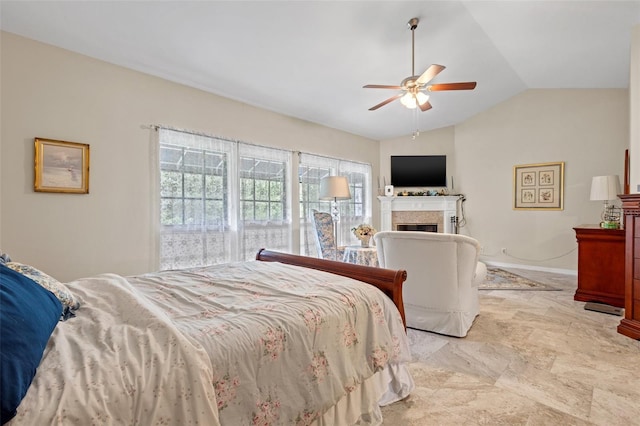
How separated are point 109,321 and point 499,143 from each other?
21.5 ft

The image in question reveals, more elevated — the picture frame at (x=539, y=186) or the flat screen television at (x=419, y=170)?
the flat screen television at (x=419, y=170)

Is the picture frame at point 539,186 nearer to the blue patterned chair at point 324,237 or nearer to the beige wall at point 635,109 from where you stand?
the beige wall at point 635,109

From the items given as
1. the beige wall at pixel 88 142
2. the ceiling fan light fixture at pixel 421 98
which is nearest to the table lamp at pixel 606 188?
the ceiling fan light fixture at pixel 421 98

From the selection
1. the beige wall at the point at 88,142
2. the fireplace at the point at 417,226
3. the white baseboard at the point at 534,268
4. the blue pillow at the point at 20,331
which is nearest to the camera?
the blue pillow at the point at 20,331

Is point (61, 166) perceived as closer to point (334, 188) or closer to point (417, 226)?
point (334, 188)

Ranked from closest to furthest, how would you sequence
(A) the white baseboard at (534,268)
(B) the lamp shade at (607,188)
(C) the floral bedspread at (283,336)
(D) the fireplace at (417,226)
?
(C) the floral bedspread at (283,336), (B) the lamp shade at (607,188), (A) the white baseboard at (534,268), (D) the fireplace at (417,226)

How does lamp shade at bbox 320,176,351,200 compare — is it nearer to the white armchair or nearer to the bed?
the white armchair

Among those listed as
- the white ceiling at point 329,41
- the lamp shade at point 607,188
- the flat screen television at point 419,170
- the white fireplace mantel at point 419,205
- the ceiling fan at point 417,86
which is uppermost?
the white ceiling at point 329,41

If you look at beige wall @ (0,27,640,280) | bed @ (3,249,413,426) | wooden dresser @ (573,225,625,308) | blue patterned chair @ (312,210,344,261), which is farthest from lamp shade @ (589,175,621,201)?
bed @ (3,249,413,426)

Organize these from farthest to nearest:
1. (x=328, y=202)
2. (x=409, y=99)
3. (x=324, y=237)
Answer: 1. (x=328, y=202)
2. (x=324, y=237)
3. (x=409, y=99)

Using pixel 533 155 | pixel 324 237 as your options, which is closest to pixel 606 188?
pixel 533 155

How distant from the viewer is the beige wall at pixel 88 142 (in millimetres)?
2621

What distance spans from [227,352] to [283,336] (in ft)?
0.77

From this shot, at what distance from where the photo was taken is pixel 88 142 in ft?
9.82
